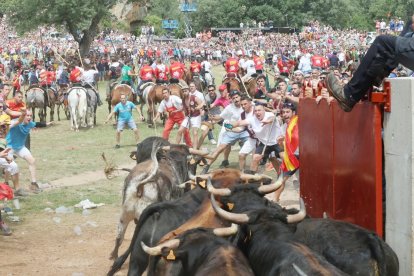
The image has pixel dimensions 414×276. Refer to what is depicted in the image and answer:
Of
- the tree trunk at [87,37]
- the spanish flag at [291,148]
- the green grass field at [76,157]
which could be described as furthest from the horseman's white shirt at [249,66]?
the spanish flag at [291,148]

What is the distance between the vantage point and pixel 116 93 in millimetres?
27531

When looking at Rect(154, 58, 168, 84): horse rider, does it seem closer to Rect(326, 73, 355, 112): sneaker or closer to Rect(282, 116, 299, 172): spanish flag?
Rect(282, 116, 299, 172): spanish flag

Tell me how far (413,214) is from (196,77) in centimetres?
2706

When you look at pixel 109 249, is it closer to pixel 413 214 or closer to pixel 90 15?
pixel 413 214

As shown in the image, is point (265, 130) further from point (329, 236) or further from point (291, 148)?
point (329, 236)

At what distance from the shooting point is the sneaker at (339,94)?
6.55m

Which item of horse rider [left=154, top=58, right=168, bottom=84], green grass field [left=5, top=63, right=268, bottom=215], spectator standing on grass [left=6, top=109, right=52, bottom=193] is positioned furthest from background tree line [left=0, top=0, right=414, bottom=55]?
spectator standing on grass [left=6, top=109, right=52, bottom=193]

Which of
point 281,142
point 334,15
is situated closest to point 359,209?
point 281,142

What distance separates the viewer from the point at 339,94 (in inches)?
263

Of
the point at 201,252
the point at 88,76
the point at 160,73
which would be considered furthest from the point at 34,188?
the point at 160,73

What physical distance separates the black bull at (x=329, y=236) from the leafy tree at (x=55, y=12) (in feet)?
140

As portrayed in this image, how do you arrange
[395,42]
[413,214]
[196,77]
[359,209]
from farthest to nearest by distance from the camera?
[196,77] < [359,209] < [395,42] < [413,214]

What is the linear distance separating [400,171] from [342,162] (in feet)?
4.29

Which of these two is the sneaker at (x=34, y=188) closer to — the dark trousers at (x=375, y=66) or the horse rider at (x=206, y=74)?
the dark trousers at (x=375, y=66)
